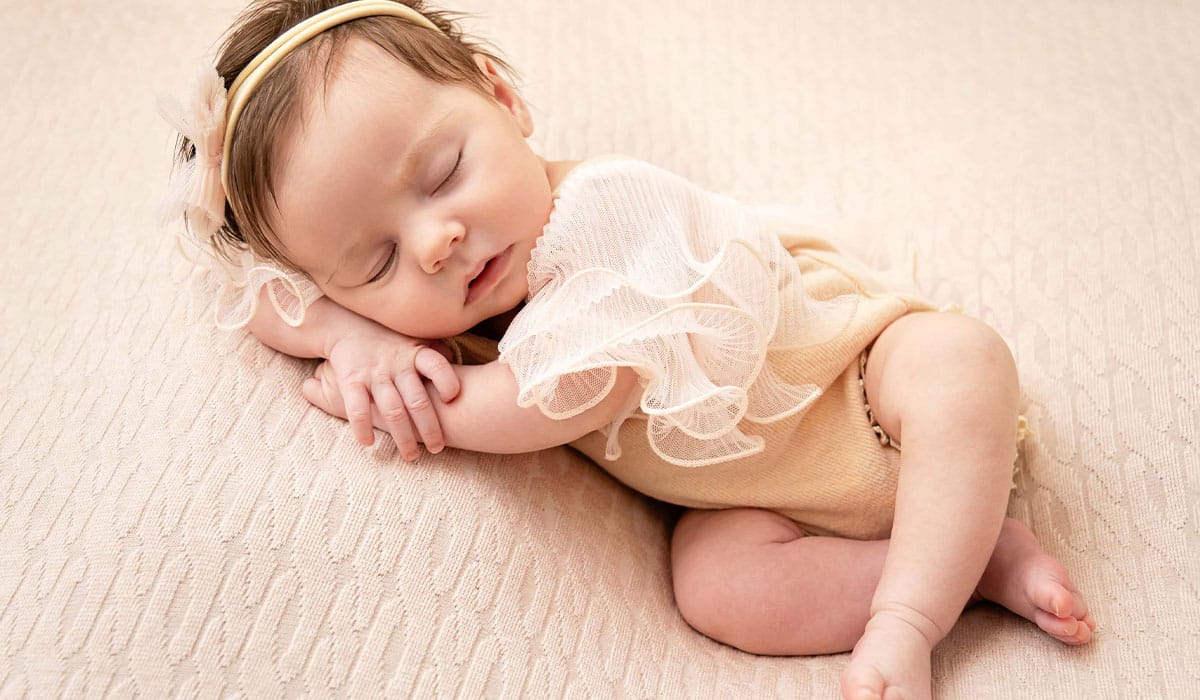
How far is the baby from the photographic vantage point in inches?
36.5

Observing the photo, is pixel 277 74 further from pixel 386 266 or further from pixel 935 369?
pixel 935 369

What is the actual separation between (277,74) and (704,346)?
517 millimetres

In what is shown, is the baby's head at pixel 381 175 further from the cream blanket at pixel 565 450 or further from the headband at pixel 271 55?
the cream blanket at pixel 565 450

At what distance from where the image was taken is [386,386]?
100 centimetres

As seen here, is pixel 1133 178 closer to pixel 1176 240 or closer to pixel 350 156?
pixel 1176 240

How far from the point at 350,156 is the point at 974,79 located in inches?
41.3

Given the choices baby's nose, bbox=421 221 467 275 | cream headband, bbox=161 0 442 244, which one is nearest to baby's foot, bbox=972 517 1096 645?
baby's nose, bbox=421 221 467 275

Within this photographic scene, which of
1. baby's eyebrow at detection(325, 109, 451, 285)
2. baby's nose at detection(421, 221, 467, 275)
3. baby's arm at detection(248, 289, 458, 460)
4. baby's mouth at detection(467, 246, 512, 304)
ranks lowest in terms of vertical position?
baby's arm at detection(248, 289, 458, 460)

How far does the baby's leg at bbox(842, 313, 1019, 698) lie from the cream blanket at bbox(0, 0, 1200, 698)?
8cm

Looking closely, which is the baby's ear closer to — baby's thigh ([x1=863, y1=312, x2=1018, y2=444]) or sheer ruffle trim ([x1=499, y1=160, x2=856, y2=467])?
sheer ruffle trim ([x1=499, y1=160, x2=856, y2=467])

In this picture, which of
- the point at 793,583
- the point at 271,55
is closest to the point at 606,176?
A: the point at 271,55

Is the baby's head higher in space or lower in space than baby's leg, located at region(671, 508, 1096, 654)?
higher

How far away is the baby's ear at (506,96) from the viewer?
1.14m

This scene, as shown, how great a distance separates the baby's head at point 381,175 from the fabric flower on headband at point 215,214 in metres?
0.02
